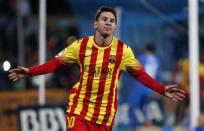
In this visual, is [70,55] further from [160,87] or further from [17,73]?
[160,87]

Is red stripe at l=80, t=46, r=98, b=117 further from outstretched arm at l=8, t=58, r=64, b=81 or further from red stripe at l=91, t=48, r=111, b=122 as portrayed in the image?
outstretched arm at l=8, t=58, r=64, b=81

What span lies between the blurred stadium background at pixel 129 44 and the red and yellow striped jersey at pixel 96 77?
15.7 ft

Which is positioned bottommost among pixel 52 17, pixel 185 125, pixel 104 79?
pixel 185 125

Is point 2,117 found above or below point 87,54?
below

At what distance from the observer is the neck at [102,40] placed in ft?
31.9

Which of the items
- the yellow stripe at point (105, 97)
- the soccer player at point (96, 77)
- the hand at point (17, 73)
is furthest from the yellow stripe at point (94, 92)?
the hand at point (17, 73)

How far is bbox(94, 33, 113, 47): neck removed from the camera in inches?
382

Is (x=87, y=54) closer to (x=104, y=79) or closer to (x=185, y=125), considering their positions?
(x=104, y=79)

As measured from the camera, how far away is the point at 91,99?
9.79 metres

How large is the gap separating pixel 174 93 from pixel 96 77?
88cm

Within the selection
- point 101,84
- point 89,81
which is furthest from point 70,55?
point 101,84

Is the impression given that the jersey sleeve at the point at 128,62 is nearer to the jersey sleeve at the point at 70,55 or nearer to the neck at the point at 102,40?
the neck at the point at 102,40

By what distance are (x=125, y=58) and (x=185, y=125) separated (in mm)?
11580

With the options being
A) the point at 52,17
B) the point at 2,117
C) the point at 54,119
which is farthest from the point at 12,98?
the point at 52,17
